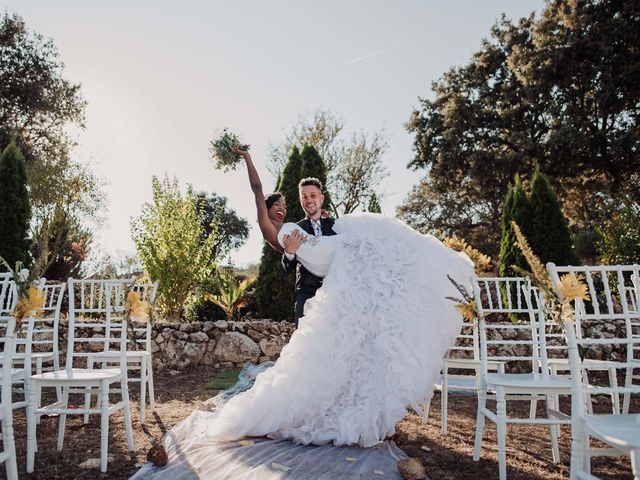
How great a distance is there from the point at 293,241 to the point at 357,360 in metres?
1.15

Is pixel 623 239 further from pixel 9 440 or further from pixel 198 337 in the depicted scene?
pixel 9 440

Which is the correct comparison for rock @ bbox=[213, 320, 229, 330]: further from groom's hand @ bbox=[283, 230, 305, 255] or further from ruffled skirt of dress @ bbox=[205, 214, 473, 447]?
ruffled skirt of dress @ bbox=[205, 214, 473, 447]

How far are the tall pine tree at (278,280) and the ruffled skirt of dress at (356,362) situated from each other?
4.76 m

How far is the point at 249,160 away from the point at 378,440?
2.48m

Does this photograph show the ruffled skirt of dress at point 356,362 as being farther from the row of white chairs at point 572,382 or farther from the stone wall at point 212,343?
the stone wall at point 212,343

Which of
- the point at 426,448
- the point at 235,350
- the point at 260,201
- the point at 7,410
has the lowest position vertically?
the point at 426,448

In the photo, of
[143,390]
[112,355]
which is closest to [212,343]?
[143,390]

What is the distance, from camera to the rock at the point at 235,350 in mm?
7922

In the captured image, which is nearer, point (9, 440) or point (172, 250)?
point (9, 440)

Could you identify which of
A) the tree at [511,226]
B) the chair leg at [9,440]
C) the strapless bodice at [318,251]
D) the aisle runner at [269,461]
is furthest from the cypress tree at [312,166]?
the chair leg at [9,440]

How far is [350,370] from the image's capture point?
3465 millimetres

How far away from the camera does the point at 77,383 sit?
340 centimetres

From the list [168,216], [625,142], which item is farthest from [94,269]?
[625,142]

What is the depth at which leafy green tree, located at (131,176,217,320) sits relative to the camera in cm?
845
